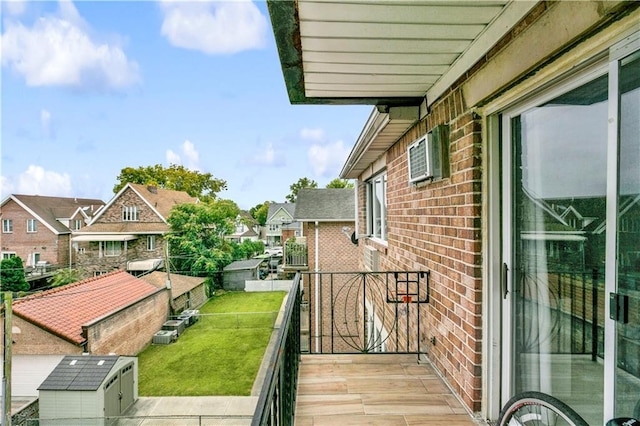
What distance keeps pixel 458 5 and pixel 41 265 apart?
2637 cm

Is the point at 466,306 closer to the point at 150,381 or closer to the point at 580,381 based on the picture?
the point at 580,381

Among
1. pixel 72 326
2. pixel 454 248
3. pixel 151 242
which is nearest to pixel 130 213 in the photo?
pixel 151 242

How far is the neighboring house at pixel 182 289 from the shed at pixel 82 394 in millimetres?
6647

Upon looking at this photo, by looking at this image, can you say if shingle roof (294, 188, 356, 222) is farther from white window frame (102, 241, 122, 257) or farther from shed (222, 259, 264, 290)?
white window frame (102, 241, 122, 257)

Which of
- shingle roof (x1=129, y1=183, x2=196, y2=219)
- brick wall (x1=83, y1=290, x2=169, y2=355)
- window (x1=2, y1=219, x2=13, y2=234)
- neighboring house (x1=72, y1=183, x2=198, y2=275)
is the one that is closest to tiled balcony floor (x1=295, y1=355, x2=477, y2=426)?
brick wall (x1=83, y1=290, x2=169, y2=355)

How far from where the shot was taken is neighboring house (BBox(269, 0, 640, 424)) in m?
1.17

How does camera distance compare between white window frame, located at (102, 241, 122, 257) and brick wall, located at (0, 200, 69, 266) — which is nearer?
white window frame, located at (102, 241, 122, 257)

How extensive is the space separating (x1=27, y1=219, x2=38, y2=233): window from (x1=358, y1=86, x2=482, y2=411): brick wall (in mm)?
27397

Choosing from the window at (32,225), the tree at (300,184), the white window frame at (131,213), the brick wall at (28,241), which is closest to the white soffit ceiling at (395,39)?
the white window frame at (131,213)

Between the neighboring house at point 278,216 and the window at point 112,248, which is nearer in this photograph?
the window at point 112,248

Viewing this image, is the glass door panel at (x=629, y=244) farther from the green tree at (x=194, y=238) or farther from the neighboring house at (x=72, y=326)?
the green tree at (x=194, y=238)

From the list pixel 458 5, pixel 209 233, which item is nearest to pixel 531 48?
pixel 458 5

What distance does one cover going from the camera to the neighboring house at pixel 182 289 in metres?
15.0

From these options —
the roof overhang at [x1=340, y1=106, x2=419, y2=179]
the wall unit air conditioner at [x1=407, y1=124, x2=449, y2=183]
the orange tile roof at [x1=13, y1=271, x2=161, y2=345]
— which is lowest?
the orange tile roof at [x1=13, y1=271, x2=161, y2=345]
